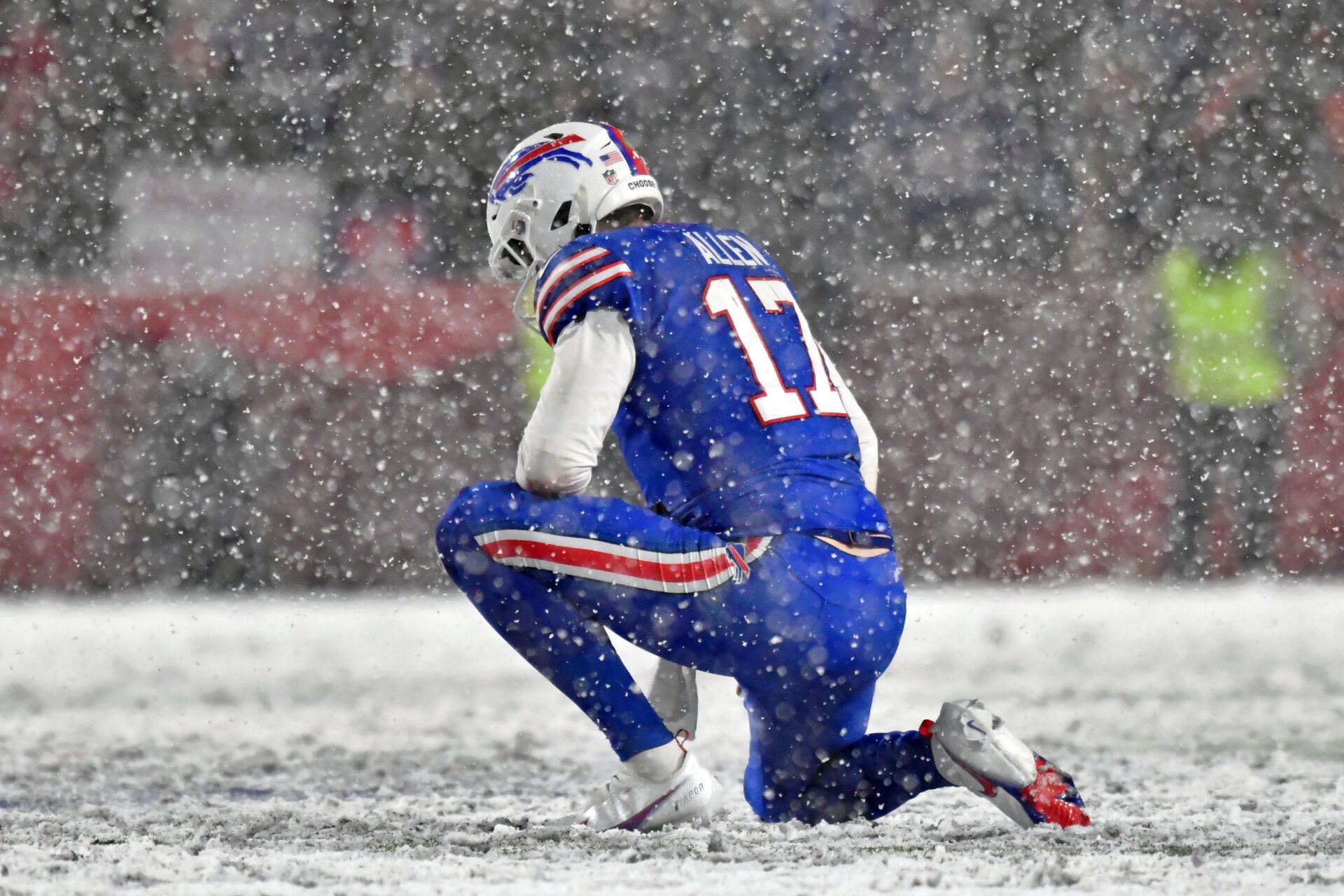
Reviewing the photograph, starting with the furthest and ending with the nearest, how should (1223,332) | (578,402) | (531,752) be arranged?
(1223,332) → (531,752) → (578,402)

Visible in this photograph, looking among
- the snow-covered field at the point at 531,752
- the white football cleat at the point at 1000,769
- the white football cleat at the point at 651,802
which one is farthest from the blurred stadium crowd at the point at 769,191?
the white football cleat at the point at 1000,769

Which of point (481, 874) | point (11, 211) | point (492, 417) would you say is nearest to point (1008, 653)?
point (492, 417)

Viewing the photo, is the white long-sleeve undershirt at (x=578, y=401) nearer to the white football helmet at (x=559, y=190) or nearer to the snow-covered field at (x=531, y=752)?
the white football helmet at (x=559, y=190)

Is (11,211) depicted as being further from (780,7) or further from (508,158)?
(508,158)

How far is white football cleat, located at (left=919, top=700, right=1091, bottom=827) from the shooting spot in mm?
1508

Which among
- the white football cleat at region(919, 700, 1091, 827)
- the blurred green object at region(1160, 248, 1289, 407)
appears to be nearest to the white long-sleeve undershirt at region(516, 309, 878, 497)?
the white football cleat at region(919, 700, 1091, 827)

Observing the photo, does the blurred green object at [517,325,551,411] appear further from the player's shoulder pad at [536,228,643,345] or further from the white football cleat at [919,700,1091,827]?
the white football cleat at [919,700,1091,827]

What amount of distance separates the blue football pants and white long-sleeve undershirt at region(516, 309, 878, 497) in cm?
4

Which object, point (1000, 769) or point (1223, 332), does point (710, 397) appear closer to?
point (1000, 769)

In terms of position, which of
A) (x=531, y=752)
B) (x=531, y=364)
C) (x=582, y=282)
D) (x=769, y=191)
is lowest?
(x=531, y=752)

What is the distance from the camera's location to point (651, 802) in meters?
1.63

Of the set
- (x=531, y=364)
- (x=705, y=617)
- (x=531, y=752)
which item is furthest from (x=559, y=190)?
(x=531, y=364)

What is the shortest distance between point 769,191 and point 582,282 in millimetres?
2784

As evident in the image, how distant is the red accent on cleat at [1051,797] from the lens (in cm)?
152
